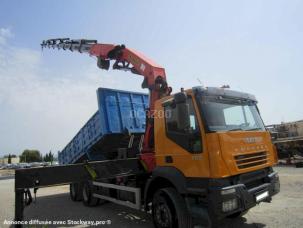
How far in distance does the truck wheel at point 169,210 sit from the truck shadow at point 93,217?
1065 mm

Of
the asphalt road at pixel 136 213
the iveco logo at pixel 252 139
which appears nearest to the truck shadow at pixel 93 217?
the asphalt road at pixel 136 213

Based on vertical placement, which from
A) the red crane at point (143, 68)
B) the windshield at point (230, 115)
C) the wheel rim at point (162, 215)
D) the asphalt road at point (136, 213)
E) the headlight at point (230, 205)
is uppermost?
the red crane at point (143, 68)

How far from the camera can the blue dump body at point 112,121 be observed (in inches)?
332

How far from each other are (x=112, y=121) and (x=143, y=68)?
195 centimetres

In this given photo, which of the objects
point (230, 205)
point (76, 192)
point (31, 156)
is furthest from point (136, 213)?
point (31, 156)

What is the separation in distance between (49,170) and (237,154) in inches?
139

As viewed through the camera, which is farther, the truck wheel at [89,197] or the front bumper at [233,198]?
the truck wheel at [89,197]

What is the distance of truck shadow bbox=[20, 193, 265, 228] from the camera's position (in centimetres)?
661

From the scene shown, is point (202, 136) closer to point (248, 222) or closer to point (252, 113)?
point (252, 113)

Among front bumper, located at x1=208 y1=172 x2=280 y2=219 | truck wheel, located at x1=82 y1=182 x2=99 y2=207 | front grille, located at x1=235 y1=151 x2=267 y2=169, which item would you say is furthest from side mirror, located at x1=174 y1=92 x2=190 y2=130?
truck wheel, located at x1=82 y1=182 x2=99 y2=207

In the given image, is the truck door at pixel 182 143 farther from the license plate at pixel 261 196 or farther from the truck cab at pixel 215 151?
the license plate at pixel 261 196

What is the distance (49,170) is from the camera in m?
5.78

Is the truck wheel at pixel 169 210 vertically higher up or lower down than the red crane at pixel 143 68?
lower down

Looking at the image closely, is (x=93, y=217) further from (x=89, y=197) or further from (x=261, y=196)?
(x=261, y=196)
